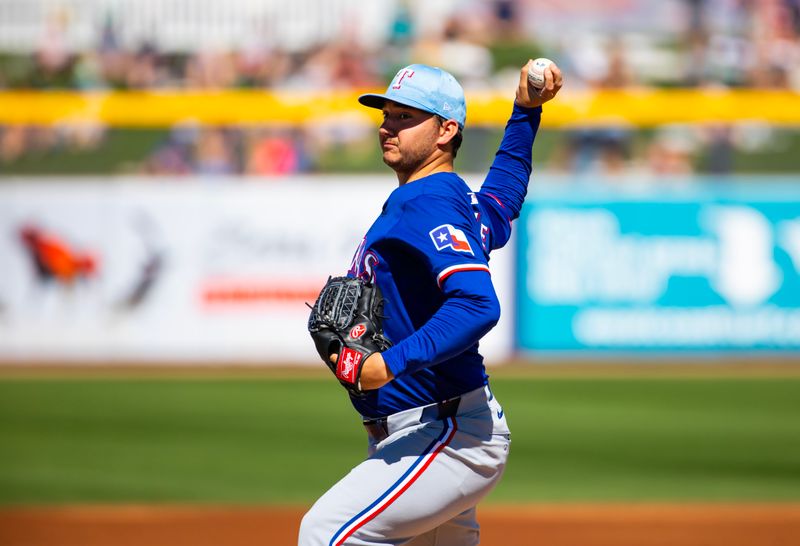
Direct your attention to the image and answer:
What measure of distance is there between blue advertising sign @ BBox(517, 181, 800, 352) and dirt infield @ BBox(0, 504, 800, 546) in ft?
17.5

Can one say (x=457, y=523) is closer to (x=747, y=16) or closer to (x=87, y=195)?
(x=87, y=195)

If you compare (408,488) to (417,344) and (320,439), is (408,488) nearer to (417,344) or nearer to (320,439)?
(417,344)

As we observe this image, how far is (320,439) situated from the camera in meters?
8.66

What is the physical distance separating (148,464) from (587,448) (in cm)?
317

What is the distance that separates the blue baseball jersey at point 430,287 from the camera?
293cm

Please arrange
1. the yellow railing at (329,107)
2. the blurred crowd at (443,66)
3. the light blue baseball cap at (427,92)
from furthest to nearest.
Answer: the blurred crowd at (443,66)
the yellow railing at (329,107)
the light blue baseball cap at (427,92)

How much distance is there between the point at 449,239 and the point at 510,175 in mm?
804

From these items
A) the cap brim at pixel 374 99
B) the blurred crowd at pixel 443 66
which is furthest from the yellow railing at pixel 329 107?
the cap brim at pixel 374 99

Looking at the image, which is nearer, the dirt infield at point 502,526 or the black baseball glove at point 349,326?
the black baseball glove at point 349,326

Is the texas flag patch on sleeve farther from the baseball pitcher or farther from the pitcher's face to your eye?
the pitcher's face

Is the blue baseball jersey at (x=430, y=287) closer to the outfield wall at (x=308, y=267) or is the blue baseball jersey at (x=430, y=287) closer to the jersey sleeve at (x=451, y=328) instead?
the jersey sleeve at (x=451, y=328)

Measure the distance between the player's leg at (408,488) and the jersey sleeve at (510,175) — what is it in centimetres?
73

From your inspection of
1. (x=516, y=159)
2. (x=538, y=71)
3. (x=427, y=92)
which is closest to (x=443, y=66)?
(x=516, y=159)

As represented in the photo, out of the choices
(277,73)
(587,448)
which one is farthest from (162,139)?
(587,448)
